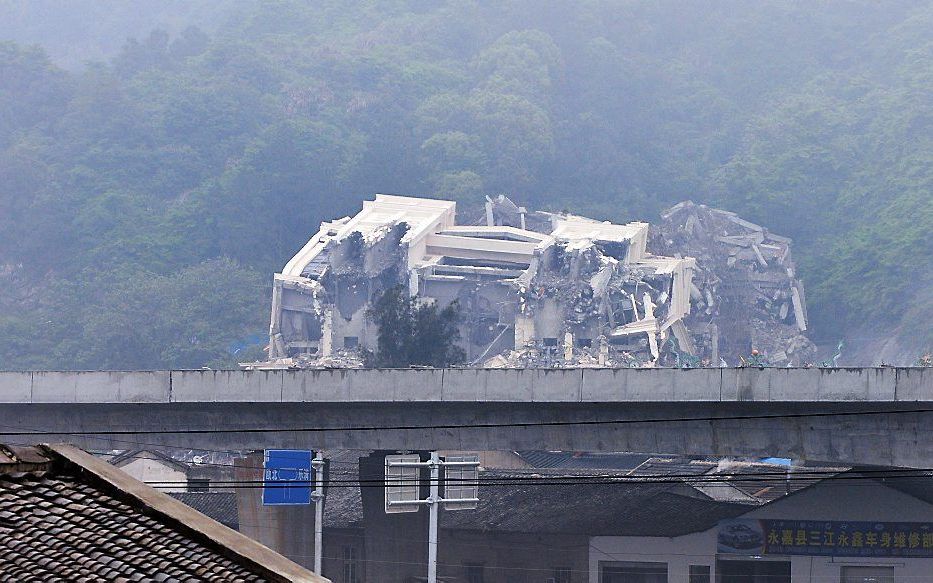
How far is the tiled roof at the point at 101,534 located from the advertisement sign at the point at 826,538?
106 ft

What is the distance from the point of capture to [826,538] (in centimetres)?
4316

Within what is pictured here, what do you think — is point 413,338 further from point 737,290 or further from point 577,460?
point 737,290

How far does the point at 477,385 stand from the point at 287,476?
16.9 feet

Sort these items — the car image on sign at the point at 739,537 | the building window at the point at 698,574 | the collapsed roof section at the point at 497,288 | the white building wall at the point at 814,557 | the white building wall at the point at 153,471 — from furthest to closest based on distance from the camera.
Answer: the collapsed roof section at the point at 497,288 → the white building wall at the point at 153,471 → the building window at the point at 698,574 → the car image on sign at the point at 739,537 → the white building wall at the point at 814,557

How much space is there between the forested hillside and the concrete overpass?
226ft

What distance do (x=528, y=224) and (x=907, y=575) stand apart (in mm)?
80214

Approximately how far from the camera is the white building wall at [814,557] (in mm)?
42812

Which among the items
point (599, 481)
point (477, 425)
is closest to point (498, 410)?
point (477, 425)

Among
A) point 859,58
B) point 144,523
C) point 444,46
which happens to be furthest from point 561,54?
point 144,523

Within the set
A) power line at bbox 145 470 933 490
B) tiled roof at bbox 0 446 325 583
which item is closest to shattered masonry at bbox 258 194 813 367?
power line at bbox 145 470 933 490

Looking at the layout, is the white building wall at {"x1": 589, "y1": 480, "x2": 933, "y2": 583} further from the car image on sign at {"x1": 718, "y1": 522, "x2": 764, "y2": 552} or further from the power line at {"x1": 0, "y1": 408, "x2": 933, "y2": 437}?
the power line at {"x1": 0, "y1": 408, "x2": 933, "y2": 437}

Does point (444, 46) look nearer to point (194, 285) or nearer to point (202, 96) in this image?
point (202, 96)

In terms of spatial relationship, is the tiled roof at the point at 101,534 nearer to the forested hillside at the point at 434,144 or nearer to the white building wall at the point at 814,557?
the white building wall at the point at 814,557

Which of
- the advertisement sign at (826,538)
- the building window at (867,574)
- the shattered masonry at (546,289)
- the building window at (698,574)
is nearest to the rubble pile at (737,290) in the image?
the shattered masonry at (546,289)
